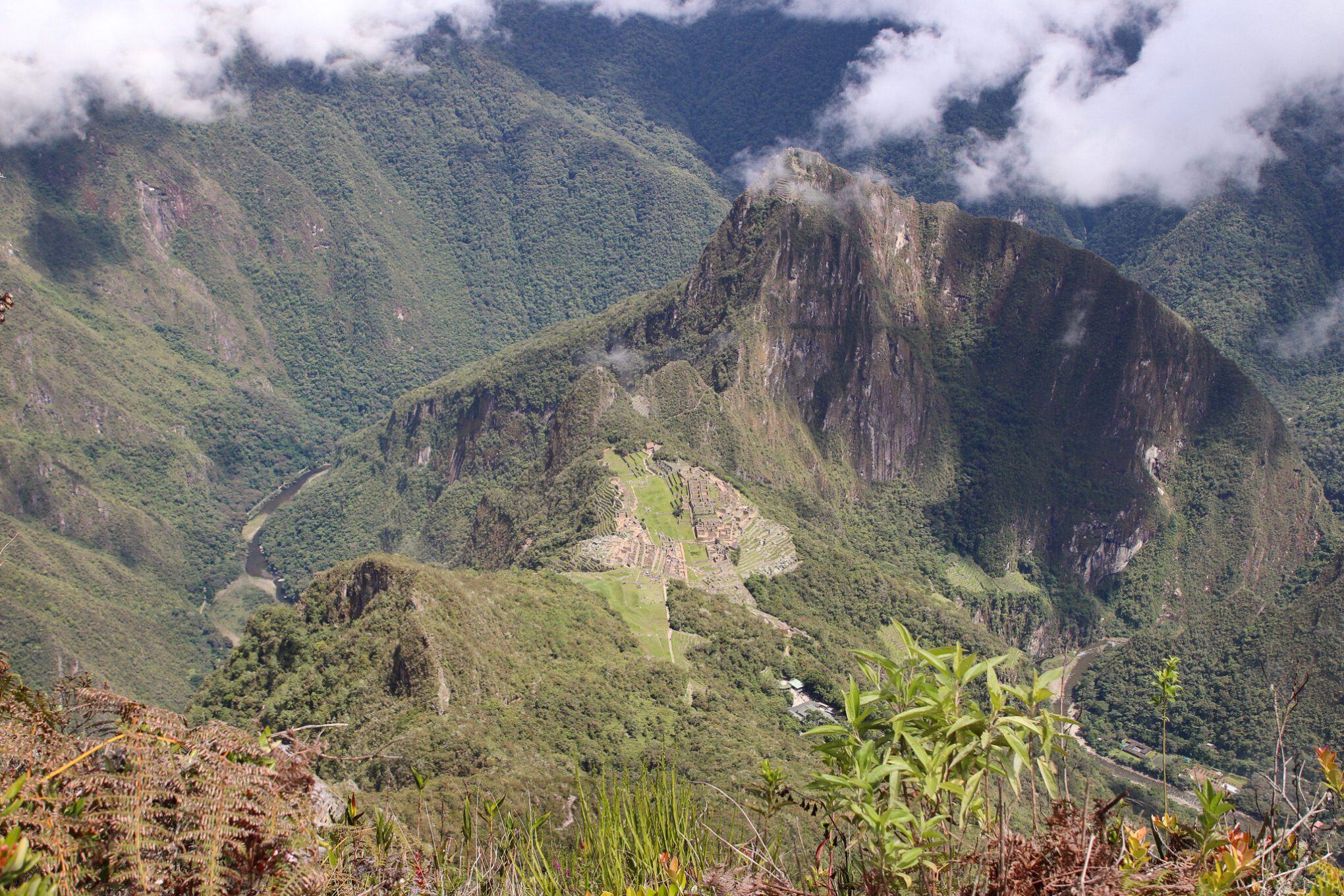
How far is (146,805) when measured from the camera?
12.7 ft

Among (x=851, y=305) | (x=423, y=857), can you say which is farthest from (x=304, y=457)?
(x=423, y=857)

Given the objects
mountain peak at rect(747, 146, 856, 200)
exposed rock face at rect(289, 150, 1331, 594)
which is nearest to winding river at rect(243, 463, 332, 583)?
exposed rock face at rect(289, 150, 1331, 594)

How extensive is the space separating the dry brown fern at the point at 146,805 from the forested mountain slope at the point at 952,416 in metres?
80.7

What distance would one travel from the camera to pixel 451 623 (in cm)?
4044

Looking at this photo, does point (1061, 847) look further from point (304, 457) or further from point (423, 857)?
point (304, 457)

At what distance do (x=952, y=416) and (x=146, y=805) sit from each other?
372 feet

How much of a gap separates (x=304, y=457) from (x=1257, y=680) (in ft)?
455

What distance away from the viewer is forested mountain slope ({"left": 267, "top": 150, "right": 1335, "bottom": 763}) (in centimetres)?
9731

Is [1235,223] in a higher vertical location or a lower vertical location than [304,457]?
higher

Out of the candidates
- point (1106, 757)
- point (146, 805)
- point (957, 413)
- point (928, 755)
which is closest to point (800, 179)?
point (957, 413)

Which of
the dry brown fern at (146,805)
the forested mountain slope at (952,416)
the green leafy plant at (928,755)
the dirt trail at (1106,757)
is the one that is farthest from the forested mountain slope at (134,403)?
the green leafy plant at (928,755)

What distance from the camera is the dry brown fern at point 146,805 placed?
3.80m

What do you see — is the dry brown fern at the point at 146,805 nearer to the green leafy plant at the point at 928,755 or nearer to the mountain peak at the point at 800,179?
the green leafy plant at the point at 928,755

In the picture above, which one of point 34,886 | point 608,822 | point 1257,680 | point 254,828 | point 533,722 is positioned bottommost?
point 1257,680
